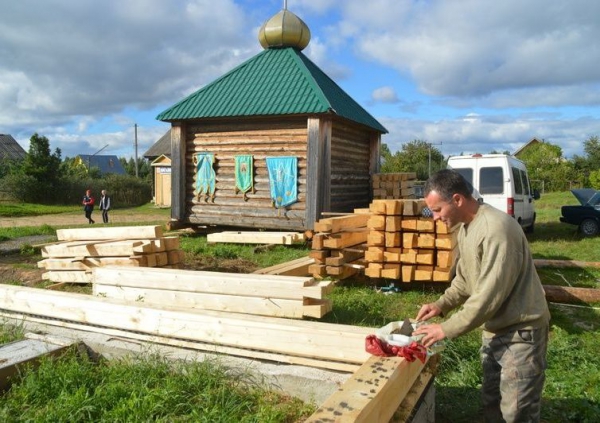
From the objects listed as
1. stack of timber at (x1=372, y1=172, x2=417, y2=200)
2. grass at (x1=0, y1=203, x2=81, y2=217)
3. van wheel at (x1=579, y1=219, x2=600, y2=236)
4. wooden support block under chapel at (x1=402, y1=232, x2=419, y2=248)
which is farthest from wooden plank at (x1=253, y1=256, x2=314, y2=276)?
grass at (x1=0, y1=203, x2=81, y2=217)

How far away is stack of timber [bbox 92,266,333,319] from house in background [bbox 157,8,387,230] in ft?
22.4

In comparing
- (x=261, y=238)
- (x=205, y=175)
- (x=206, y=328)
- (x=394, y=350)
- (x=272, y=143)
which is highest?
(x=272, y=143)

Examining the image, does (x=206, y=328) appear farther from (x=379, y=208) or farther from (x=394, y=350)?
(x=379, y=208)

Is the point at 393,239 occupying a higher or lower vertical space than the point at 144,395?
higher

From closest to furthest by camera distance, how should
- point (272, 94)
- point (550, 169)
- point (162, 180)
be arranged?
point (272, 94) → point (162, 180) → point (550, 169)

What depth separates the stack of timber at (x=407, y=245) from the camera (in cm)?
775

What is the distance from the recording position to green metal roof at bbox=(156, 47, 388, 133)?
13.1 m

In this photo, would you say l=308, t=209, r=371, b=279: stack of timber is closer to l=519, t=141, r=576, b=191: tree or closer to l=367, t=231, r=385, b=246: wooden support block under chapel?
l=367, t=231, r=385, b=246: wooden support block under chapel

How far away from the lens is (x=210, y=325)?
4785mm

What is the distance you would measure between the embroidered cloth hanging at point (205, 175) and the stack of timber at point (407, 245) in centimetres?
759

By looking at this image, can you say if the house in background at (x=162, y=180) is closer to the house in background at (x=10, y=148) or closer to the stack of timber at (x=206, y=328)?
the house in background at (x=10, y=148)

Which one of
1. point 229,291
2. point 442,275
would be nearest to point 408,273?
point 442,275

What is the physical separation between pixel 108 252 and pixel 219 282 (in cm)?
346

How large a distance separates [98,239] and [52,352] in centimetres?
468
